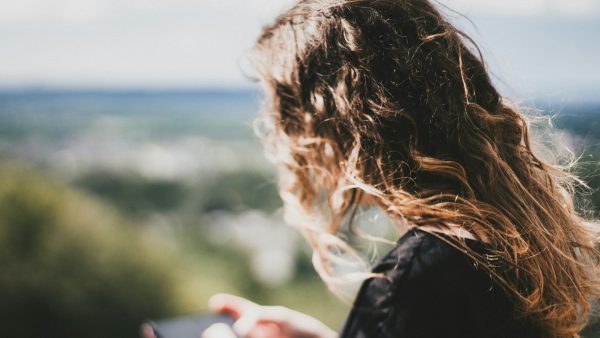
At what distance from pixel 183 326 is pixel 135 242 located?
188 inches

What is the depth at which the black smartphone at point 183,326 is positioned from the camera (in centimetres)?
180

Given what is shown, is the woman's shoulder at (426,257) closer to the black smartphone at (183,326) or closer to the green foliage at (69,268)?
the black smartphone at (183,326)

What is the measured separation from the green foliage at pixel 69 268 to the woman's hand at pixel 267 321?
4170mm

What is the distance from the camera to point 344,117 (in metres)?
1.74

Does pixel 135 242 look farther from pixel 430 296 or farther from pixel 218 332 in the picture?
pixel 430 296

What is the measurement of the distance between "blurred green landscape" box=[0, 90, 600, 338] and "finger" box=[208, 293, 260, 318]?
601 mm

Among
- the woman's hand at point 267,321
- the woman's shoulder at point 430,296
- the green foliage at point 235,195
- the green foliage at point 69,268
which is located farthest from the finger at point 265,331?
the green foliage at point 235,195

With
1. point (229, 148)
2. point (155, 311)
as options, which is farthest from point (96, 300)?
point (229, 148)

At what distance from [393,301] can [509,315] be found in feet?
1.03

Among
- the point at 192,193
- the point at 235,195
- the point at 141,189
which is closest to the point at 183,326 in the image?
the point at 141,189

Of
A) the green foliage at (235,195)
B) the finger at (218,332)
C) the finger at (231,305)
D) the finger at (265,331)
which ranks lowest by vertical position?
the green foliage at (235,195)

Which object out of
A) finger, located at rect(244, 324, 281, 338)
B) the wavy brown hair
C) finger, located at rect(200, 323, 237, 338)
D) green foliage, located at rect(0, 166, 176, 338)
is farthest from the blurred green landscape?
finger, located at rect(200, 323, 237, 338)

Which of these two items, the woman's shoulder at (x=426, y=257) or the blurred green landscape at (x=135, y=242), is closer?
the woman's shoulder at (x=426, y=257)

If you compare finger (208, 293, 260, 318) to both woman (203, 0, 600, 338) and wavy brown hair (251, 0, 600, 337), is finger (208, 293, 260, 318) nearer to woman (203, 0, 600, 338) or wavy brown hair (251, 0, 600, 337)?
woman (203, 0, 600, 338)
